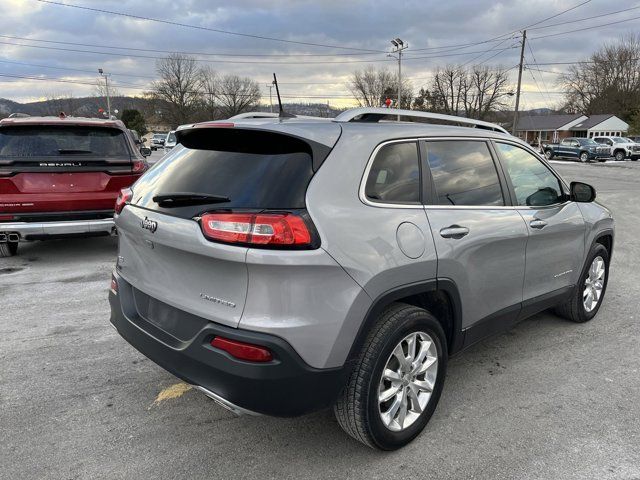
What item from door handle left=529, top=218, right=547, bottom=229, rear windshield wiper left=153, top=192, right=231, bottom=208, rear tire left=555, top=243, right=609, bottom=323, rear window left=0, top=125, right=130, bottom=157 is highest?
rear window left=0, top=125, right=130, bottom=157

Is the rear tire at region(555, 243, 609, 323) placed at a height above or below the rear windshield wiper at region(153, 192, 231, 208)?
below

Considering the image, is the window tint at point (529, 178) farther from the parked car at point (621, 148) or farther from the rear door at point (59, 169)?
the parked car at point (621, 148)

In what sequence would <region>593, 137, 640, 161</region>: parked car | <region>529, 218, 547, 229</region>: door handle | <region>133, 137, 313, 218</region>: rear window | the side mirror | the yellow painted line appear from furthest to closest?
<region>593, 137, 640, 161</region>: parked car
the side mirror
<region>529, 218, 547, 229</region>: door handle
the yellow painted line
<region>133, 137, 313, 218</region>: rear window

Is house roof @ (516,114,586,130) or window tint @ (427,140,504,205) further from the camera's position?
house roof @ (516,114,586,130)

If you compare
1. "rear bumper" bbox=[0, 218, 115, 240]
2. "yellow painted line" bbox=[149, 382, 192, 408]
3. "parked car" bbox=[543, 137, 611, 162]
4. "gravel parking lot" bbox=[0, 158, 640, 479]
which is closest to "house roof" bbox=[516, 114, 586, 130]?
"parked car" bbox=[543, 137, 611, 162]

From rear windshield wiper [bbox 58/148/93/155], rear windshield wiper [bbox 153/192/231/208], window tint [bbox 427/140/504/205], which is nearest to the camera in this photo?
rear windshield wiper [bbox 153/192/231/208]

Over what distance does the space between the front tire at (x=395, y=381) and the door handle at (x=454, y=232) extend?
0.45 metres

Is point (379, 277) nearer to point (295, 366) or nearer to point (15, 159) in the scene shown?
point (295, 366)

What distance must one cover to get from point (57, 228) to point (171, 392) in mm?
3625

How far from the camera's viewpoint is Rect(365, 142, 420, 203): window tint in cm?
254

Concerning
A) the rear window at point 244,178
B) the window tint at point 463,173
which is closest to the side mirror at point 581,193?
the window tint at point 463,173

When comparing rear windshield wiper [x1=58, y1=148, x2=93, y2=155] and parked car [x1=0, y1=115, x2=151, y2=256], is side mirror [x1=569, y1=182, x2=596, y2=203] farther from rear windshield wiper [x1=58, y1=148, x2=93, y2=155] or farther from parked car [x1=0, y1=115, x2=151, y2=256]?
rear windshield wiper [x1=58, y1=148, x2=93, y2=155]

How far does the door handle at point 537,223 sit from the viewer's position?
3.49 meters

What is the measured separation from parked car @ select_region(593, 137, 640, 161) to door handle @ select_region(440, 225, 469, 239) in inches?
1477
